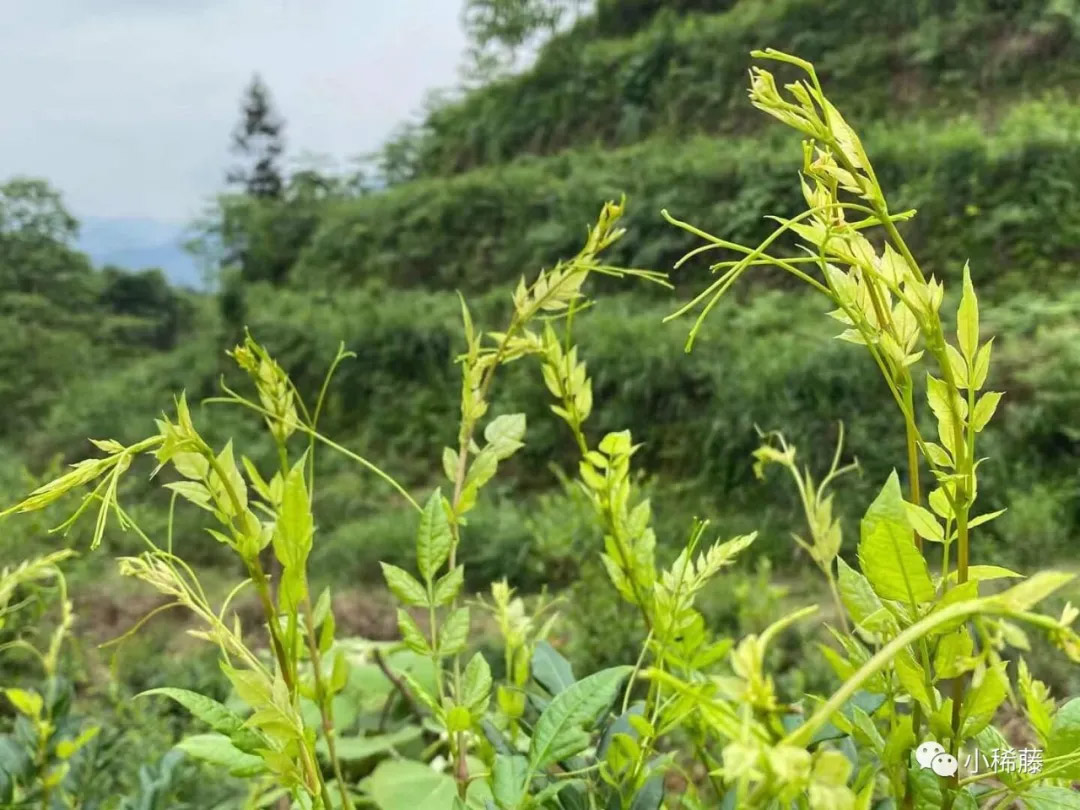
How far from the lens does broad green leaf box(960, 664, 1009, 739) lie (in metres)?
0.16

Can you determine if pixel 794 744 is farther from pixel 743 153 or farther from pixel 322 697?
pixel 743 153

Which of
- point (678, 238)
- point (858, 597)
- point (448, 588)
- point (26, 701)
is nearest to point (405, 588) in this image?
point (448, 588)

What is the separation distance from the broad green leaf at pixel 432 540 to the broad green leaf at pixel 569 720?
6cm

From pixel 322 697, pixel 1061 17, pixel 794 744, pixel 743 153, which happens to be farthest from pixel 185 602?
pixel 1061 17

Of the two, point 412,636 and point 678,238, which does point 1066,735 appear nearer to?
point 412,636

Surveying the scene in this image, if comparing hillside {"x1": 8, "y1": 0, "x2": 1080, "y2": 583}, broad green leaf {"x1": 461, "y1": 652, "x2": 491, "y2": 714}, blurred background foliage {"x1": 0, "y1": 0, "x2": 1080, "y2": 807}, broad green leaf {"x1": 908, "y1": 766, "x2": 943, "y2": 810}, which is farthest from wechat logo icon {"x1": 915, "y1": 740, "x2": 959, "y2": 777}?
hillside {"x1": 8, "y1": 0, "x2": 1080, "y2": 583}

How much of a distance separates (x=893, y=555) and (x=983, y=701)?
1.6 inches

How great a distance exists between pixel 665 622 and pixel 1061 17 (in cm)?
Answer: 438

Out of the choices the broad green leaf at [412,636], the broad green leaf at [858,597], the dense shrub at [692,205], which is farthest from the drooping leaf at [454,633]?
the dense shrub at [692,205]

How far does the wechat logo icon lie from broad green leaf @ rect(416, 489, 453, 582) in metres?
0.15

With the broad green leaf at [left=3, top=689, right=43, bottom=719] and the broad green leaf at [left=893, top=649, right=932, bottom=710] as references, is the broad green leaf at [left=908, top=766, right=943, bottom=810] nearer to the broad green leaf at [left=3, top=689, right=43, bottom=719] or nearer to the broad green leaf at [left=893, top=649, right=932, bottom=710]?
the broad green leaf at [left=893, top=649, right=932, bottom=710]

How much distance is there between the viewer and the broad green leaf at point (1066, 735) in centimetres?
18

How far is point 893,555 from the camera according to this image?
0.16 meters

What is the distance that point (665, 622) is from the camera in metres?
0.25
